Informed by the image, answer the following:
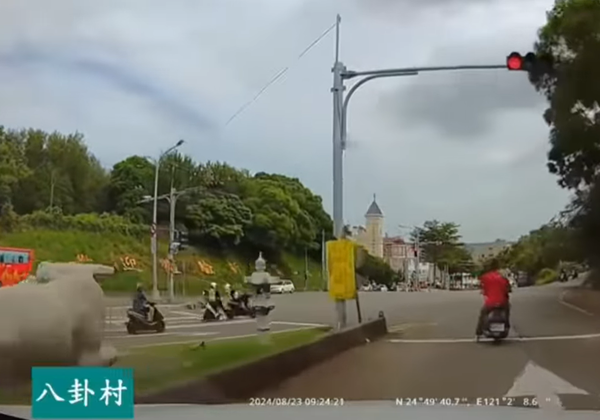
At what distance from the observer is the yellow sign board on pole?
358 cm

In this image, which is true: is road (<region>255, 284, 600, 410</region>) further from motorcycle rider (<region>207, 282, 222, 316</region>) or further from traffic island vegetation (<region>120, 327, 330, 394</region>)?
motorcycle rider (<region>207, 282, 222, 316</region>)

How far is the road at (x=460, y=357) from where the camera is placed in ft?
10.9

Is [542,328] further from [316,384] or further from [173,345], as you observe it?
[173,345]

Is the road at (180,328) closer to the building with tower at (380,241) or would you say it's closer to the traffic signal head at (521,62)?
the building with tower at (380,241)

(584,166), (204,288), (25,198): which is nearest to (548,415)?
(584,166)

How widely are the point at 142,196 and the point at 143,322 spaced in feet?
1.65

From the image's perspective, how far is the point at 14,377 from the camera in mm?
3520

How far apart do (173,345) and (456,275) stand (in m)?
1.16

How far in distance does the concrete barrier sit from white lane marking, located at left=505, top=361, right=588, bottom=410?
56 cm

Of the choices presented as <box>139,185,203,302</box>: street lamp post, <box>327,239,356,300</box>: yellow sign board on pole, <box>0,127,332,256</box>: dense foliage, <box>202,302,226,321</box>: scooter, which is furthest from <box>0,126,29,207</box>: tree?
<box>327,239,356,300</box>: yellow sign board on pole

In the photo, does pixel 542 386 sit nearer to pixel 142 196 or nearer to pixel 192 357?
pixel 192 357

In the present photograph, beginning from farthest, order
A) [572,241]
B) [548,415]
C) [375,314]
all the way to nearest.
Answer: [375,314] → [572,241] → [548,415]

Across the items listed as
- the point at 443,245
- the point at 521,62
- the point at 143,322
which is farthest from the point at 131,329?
the point at 521,62

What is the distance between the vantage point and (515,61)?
3295mm
